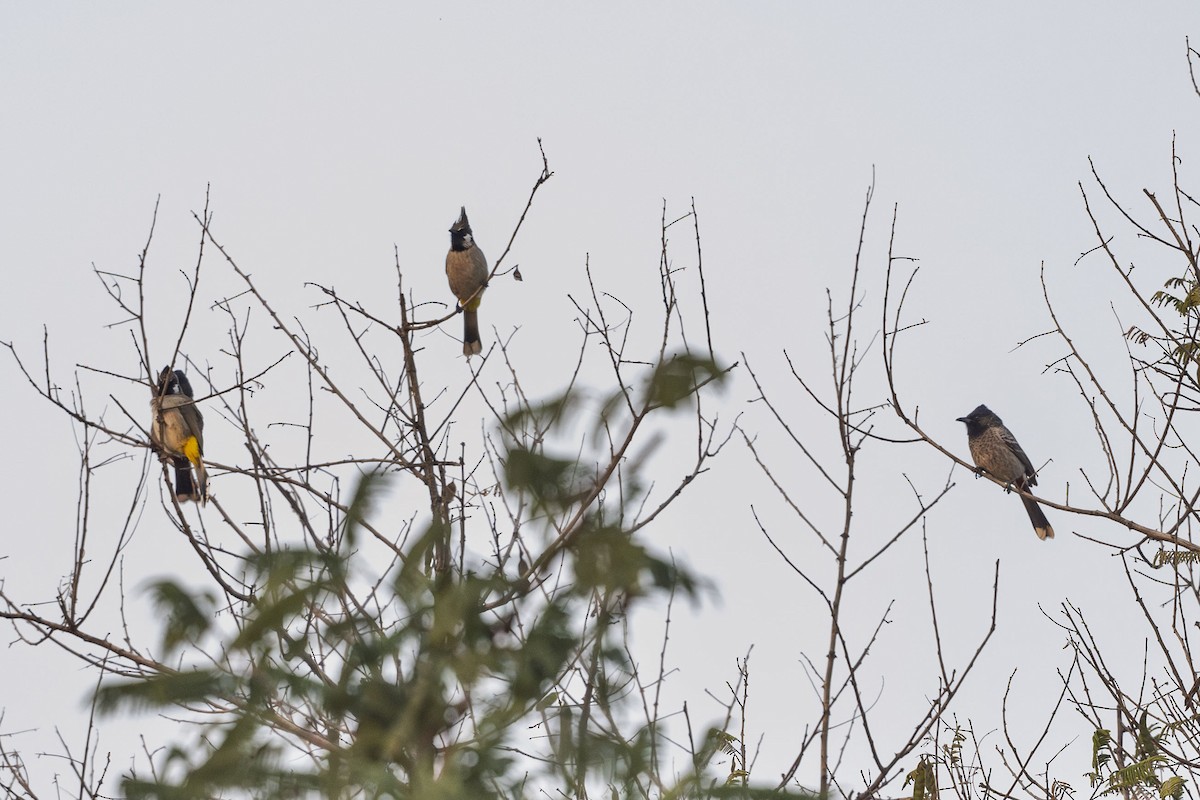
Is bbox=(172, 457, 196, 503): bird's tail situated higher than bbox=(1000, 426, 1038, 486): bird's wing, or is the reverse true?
bbox=(1000, 426, 1038, 486): bird's wing

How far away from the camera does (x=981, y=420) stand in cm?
1009

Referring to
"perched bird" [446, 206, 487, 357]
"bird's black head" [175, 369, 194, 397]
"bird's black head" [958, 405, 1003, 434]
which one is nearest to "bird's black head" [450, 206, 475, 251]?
"perched bird" [446, 206, 487, 357]

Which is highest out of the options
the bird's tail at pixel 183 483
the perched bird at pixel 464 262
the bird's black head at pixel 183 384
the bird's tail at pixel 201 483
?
the perched bird at pixel 464 262

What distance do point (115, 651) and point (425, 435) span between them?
1.19 m

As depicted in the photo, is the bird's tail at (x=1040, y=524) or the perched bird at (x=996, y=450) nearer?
the bird's tail at (x=1040, y=524)

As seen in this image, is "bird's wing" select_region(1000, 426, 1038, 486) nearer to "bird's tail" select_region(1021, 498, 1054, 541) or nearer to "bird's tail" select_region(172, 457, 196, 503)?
"bird's tail" select_region(1021, 498, 1054, 541)

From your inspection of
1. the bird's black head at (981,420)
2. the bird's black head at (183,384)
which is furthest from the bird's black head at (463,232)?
the bird's black head at (981,420)

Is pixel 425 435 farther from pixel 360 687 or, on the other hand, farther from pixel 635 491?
pixel 360 687

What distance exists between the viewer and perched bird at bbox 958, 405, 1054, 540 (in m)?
9.62

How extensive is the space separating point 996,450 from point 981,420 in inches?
15.7

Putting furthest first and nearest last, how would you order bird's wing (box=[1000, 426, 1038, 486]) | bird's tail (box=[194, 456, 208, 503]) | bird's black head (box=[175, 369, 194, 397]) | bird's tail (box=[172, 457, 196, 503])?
bird's wing (box=[1000, 426, 1038, 486]), bird's black head (box=[175, 369, 194, 397]), bird's tail (box=[172, 457, 196, 503]), bird's tail (box=[194, 456, 208, 503])

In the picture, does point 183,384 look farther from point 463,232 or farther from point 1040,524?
point 1040,524

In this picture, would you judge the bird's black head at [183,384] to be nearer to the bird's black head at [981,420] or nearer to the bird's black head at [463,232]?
the bird's black head at [463,232]

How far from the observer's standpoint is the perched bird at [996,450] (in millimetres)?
9625
